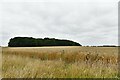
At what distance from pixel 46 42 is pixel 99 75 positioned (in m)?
36.7

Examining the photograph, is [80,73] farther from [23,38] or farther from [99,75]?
[23,38]

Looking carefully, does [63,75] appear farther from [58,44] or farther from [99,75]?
[58,44]

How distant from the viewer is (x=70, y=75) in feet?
17.4

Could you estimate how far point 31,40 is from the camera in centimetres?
4156

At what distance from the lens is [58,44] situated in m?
40.2

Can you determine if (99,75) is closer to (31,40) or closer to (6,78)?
(6,78)

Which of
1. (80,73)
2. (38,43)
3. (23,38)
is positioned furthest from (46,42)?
(80,73)

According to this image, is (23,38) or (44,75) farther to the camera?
(23,38)

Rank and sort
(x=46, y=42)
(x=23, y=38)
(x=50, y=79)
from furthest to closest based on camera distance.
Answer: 1. (x=46, y=42)
2. (x=23, y=38)
3. (x=50, y=79)

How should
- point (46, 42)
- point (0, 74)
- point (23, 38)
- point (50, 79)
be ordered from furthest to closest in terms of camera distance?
point (46, 42)
point (23, 38)
point (0, 74)
point (50, 79)

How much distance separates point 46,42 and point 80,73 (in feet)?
120

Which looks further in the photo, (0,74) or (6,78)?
(0,74)

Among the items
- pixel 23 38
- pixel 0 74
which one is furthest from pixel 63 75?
pixel 23 38

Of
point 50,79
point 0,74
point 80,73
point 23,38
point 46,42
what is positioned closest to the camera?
point 50,79
